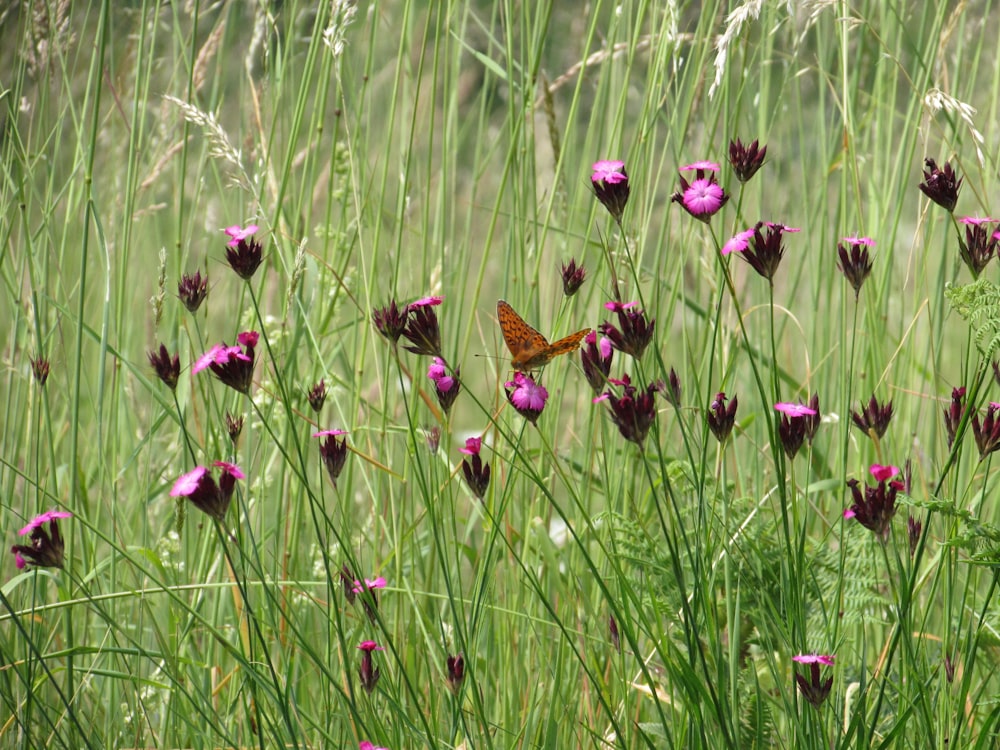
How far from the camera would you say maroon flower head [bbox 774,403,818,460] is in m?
1.00

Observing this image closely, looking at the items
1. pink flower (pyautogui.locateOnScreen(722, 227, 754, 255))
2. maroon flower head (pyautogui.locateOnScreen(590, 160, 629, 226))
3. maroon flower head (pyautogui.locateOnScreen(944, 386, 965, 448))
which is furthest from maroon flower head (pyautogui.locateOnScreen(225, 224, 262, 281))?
maroon flower head (pyautogui.locateOnScreen(944, 386, 965, 448))

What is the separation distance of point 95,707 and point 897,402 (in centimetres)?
139

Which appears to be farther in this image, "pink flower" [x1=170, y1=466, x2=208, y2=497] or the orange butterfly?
the orange butterfly

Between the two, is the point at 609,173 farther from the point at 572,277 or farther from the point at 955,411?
the point at 955,411

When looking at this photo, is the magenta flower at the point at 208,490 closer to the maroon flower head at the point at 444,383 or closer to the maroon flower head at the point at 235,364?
the maroon flower head at the point at 235,364

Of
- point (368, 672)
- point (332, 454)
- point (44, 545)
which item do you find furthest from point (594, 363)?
point (44, 545)

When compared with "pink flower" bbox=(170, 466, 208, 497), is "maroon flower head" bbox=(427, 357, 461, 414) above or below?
above

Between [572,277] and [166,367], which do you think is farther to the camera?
[572,277]

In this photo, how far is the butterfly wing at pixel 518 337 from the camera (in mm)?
1177

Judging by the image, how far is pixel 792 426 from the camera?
1020mm

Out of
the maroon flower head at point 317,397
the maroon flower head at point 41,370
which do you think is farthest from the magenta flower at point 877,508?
the maroon flower head at point 41,370

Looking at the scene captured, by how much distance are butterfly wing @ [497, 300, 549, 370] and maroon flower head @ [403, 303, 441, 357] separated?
0.54ft

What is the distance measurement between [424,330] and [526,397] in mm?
127

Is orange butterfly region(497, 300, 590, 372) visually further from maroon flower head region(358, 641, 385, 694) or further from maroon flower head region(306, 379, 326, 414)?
maroon flower head region(358, 641, 385, 694)
